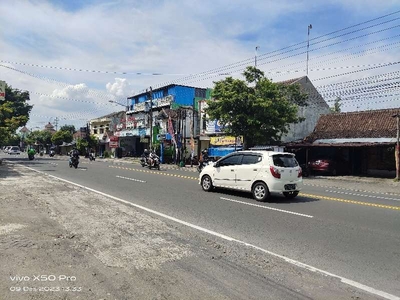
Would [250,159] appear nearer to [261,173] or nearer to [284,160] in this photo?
[261,173]

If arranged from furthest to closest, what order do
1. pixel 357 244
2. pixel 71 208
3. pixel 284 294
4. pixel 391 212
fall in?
pixel 391 212 → pixel 71 208 → pixel 357 244 → pixel 284 294

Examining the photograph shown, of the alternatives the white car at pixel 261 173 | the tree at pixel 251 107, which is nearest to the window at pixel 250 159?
the white car at pixel 261 173

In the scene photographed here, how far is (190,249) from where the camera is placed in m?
5.84

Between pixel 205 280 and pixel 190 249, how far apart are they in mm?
1341

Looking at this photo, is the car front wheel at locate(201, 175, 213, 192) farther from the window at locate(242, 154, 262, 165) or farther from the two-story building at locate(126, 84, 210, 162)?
the two-story building at locate(126, 84, 210, 162)

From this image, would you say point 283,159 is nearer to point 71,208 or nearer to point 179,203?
point 179,203

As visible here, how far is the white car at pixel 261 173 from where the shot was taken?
36.8 feet

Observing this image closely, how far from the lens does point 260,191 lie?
1141 cm

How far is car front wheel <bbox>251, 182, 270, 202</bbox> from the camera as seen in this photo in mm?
11180

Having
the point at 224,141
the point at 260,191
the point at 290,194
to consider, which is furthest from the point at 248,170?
the point at 224,141

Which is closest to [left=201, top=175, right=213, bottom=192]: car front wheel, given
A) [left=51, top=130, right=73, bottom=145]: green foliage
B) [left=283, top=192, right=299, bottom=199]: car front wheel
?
[left=283, top=192, right=299, bottom=199]: car front wheel

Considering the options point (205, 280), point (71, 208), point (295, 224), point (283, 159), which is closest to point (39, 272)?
point (205, 280)

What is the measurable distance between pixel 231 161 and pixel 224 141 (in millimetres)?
21542

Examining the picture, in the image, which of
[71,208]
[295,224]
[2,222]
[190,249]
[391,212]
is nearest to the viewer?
[190,249]
